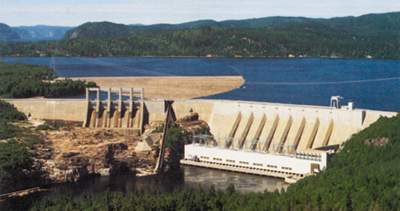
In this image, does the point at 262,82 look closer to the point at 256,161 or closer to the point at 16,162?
the point at 256,161

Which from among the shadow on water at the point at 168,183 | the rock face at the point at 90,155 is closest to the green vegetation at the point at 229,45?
Result: the rock face at the point at 90,155

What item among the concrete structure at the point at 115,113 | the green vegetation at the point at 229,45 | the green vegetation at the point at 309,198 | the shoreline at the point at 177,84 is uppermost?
the green vegetation at the point at 309,198

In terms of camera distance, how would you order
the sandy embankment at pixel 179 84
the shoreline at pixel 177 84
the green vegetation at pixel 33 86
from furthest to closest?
the sandy embankment at pixel 179 84
the shoreline at pixel 177 84
the green vegetation at pixel 33 86

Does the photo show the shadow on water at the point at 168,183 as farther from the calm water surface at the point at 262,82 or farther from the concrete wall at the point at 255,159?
the concrete wall at the point at 255,159

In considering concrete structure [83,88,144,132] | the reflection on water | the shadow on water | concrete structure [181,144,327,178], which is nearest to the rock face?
the shadow on water

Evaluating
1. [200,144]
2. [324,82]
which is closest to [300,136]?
[200,144]

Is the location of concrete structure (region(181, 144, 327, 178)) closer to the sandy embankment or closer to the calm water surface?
the calm water surface
